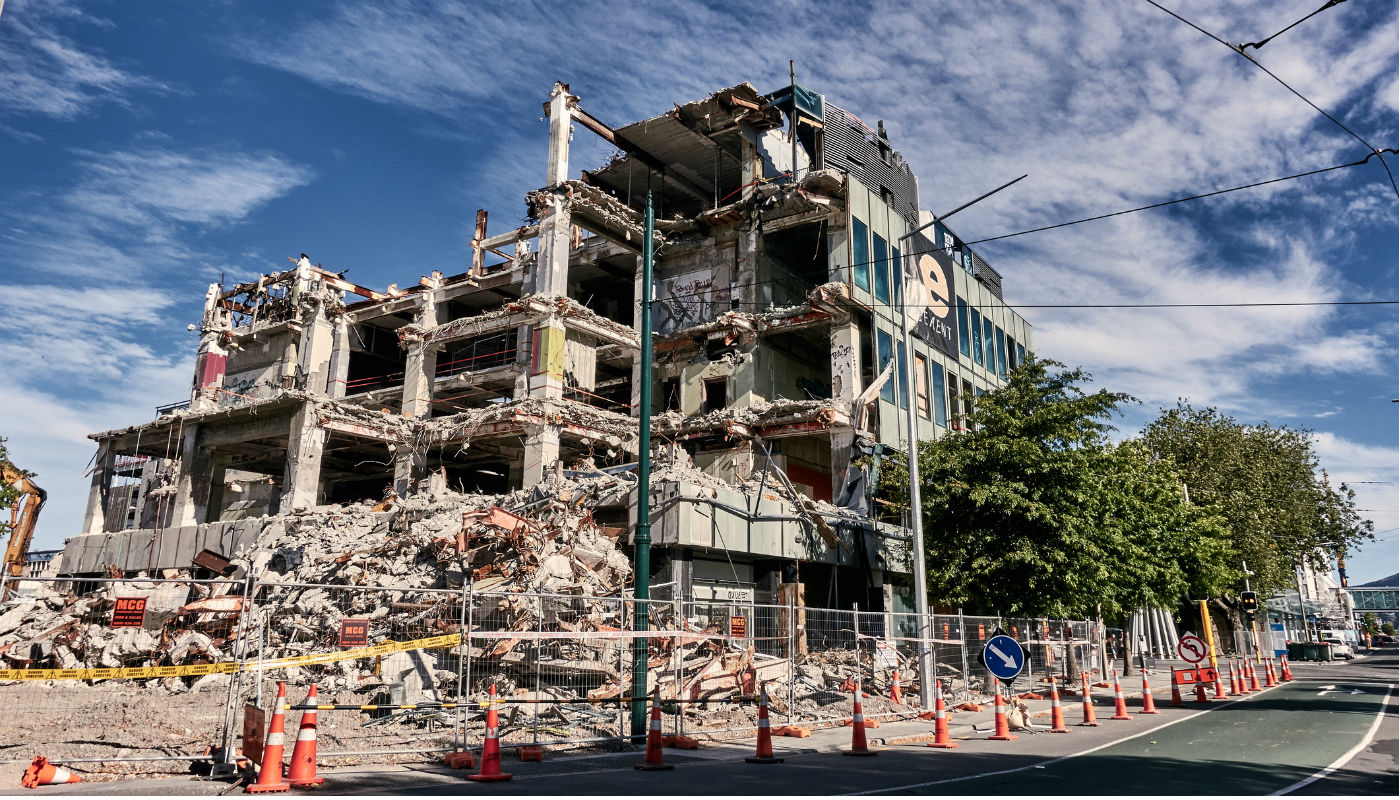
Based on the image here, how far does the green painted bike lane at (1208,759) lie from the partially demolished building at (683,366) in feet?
40.7

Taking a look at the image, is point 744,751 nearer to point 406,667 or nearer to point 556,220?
point 406,667

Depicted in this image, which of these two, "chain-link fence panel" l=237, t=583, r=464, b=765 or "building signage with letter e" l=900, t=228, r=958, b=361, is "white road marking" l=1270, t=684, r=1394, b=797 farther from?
"building signage with letter e" l=900, t=228, r=958, b=361

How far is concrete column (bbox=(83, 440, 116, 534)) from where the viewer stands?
128ft

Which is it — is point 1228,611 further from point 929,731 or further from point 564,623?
point 564,623

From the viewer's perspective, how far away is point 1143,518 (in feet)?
89.6

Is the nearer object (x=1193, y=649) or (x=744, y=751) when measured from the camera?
(x=744, y=751)

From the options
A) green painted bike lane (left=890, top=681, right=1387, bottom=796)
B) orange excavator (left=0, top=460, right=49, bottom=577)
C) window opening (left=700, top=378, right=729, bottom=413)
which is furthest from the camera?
window opening (left=700, top=378, right=729, bottom=413)

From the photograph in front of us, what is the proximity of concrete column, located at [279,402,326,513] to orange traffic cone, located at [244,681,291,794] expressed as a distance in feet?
87.4

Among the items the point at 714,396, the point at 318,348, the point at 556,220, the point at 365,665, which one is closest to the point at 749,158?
the point at 556,220

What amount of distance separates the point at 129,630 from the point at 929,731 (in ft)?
54.9

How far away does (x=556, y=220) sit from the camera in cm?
3725

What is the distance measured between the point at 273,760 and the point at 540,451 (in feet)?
81.7

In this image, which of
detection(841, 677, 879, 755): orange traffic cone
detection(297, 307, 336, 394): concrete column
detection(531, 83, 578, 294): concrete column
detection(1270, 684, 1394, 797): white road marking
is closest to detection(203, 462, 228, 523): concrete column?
detection(297, 307, 336, 394): concrete column

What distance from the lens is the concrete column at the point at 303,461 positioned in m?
33.3
